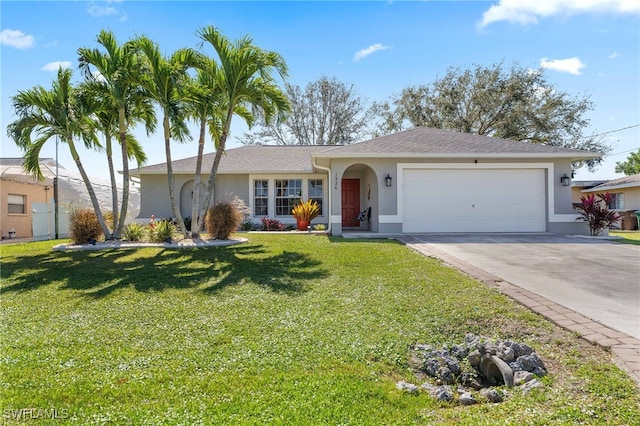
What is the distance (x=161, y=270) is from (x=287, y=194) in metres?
10.5

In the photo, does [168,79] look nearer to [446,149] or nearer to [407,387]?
[446,149]

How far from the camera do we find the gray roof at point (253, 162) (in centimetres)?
1725

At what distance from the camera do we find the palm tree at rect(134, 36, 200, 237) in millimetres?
10812

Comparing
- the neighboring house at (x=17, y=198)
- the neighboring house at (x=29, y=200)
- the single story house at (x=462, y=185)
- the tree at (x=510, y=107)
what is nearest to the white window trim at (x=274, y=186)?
the single story house at (x=462, y=185)

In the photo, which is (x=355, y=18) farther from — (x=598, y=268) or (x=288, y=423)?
(x=288, y=423)

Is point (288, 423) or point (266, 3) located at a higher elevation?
point (266, 3)

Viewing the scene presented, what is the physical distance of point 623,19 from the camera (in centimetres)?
1109

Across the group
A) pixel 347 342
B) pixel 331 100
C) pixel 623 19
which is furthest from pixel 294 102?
pixel 347 342

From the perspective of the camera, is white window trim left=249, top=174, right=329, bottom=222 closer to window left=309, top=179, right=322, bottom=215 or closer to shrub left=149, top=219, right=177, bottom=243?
window left=309, top=179, right=322, bottom=215

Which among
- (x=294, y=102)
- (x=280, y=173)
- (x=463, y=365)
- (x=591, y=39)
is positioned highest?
(x=294, y=102)

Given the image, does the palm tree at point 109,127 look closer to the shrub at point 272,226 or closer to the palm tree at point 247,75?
the palm tree at point 247,75

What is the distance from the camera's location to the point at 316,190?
706 inches

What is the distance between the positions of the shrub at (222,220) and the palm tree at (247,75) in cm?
49

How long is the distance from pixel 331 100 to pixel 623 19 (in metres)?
24.5
